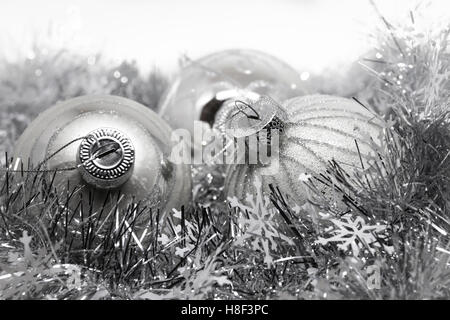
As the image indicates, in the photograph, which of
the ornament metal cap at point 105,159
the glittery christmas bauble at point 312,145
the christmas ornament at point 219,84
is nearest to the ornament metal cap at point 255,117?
the glittery christmas bauble at point 312,145

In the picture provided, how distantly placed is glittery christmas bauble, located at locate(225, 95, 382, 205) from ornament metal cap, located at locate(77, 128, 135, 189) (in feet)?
0.43

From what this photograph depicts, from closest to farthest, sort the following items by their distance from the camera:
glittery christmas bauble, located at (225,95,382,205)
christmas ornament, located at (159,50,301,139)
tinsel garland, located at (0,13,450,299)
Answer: tinsel garland, located at (0,13,450,299)
glittery christmas bauble, located at (225,95,382,205)
christmas ornament, located at (159,50,301,139)

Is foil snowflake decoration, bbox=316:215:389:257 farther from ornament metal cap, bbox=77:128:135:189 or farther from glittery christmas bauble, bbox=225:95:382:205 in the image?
ornament metal cap, bbox=77:128:135:189

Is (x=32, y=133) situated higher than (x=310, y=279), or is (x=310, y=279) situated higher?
(x=32, y=133)

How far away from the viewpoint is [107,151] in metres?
0.66

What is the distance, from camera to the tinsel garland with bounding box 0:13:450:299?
0.52m

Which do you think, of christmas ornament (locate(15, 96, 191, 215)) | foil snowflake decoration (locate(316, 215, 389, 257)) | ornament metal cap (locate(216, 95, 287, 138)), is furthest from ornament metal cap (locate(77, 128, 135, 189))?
foil snowflake decoration (locate(316, 215, 389, 257))

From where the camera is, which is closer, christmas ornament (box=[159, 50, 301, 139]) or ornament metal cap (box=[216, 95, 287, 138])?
ornament metal cap (box=[216, 95, 287, 138])

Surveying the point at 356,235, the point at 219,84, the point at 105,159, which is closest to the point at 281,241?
the point at 356,235

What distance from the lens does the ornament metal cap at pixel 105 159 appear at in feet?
2.15

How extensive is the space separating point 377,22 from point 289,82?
218mm
